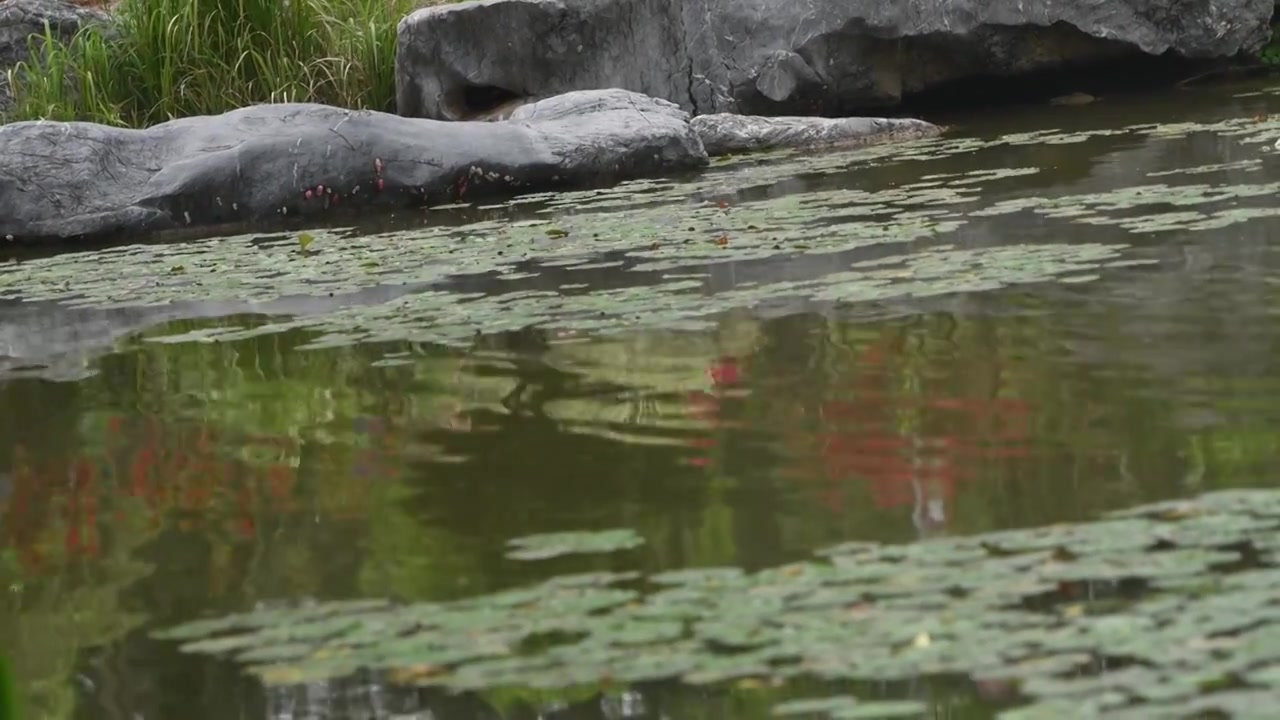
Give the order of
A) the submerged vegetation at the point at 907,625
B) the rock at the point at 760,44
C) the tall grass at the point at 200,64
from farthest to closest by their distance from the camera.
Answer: the rock at the point at 760,44 < the tall grass at the point at 200,64 < the submerged vegetation at the point at 907,625

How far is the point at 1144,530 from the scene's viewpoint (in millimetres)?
2283

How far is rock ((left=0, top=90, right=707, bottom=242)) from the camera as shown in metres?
7.68

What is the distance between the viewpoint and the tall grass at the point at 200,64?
9.55 m

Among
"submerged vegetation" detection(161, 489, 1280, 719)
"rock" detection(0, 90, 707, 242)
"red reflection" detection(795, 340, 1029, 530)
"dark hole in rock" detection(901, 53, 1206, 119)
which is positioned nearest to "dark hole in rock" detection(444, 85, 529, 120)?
"rock" detection(0, 90, 707, 242)

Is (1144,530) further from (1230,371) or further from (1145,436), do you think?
(1230,371)

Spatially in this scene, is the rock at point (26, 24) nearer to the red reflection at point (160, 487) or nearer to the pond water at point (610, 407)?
the pond water at point (610, 407)

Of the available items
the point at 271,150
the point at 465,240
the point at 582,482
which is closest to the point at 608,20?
the point at 271,150

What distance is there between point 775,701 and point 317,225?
599 centimetres

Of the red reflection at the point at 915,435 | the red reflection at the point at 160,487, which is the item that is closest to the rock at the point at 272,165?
the red reflection at the point at 160,487

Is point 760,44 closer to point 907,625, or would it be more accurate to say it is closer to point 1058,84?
point 1058,84

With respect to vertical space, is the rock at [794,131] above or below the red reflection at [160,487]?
above

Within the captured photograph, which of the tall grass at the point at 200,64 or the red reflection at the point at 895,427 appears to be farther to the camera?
the tall grass at the point at 200,64

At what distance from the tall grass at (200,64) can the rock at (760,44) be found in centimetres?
50

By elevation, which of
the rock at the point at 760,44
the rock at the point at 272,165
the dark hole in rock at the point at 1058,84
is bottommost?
the rock at the point at 272,165
